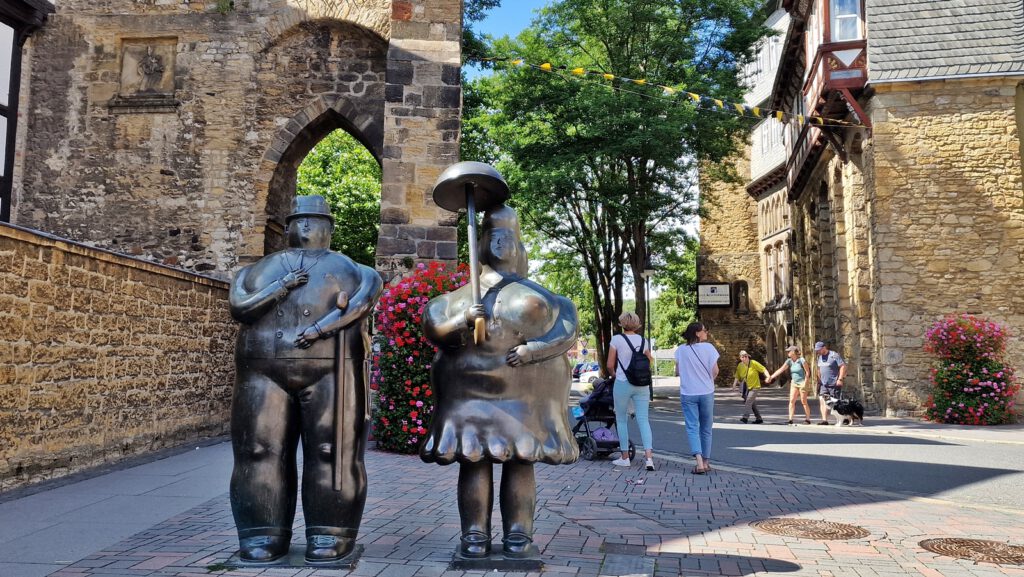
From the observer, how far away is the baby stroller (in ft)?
28.6

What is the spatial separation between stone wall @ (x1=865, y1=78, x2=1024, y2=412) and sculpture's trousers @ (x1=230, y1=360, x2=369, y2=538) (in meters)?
14.7

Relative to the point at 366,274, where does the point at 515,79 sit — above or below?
above

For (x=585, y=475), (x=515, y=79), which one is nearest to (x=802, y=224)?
(x=515, y=79)

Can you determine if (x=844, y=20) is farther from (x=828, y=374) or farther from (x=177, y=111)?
(x=177, y=111)

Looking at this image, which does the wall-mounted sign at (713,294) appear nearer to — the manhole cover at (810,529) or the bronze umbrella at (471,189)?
the manhole cover at (810,529)

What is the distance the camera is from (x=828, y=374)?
569 inches

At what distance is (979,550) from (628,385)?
3935 mm

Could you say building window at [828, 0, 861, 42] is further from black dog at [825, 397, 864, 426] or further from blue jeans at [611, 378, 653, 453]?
blue jeans at [611, 378, 653, 453]

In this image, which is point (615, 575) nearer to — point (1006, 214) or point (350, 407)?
point (350, 407)

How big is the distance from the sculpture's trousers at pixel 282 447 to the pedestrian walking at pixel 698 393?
465cm

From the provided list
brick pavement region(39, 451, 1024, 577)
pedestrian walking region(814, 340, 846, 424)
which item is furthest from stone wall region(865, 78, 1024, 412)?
brick pavement region(39, 451, 1024, 577)

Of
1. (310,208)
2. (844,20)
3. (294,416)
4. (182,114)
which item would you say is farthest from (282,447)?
(844,20)

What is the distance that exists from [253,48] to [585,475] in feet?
30.8

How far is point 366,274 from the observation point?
3.92 metres
